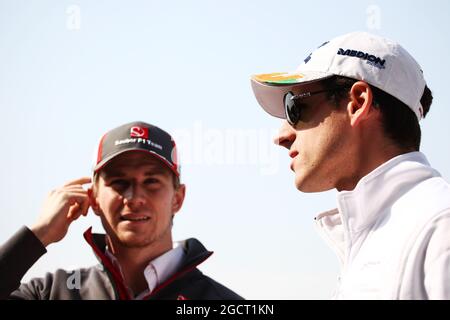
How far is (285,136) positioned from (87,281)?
1.96 m

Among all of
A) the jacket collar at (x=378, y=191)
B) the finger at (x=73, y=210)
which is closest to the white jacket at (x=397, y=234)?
the jacket collar at (x=378, y=191)

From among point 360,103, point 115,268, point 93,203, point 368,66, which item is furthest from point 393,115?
point 93,203

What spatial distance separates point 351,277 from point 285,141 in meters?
1.09

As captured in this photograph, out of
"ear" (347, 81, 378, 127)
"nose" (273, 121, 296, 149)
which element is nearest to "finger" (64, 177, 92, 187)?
"nose" (273, 121, 296, 149)

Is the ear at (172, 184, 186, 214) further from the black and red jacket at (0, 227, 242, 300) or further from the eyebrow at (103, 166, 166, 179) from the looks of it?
the black and red jacket at (0, 227, 242, 300)

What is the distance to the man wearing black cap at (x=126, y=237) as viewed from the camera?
4.24 metres

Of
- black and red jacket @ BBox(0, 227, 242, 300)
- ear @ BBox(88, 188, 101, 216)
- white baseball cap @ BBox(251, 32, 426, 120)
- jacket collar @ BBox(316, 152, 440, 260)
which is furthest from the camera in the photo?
ear @ BBox(88, 188, 101, 216)

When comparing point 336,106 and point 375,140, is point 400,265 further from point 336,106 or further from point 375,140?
point 336,106

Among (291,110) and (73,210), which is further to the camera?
(73,210)

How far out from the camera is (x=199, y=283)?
436 centimetres

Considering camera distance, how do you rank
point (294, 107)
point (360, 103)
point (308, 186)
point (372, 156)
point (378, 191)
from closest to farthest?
point (378, 191), point (372, 156), point (360, 103), point (308, 186), point (294, 107)

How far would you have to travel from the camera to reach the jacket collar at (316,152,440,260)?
9.14 ft

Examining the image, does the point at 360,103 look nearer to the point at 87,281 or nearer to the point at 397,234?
the point at 397,234

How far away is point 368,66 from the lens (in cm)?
323
